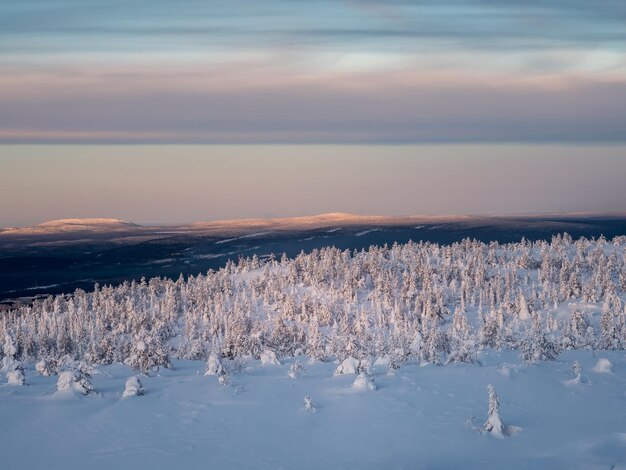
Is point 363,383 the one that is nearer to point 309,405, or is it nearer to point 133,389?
point 309,405

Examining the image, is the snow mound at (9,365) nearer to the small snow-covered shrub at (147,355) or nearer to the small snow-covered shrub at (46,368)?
the small snow-covered shrub at (46,368)

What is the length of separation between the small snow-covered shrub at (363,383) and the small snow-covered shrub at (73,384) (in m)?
11.4

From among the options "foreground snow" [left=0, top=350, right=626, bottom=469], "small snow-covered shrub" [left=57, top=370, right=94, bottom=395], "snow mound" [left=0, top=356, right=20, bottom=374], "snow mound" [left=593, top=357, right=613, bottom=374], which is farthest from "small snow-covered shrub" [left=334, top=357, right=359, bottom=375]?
"snow mound" [left=0, top=356, right=20, bottom=374]

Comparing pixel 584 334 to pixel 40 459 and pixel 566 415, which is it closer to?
pixel 566 415

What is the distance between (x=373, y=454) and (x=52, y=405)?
1303 centimetres

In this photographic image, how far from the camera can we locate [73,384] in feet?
91.1

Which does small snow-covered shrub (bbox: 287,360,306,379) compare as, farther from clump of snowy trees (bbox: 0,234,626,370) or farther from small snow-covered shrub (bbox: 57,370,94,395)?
clump of snowy trees (bbox: 0,234,626,370)

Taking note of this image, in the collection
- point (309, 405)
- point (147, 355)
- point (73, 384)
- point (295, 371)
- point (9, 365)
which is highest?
point (73, 384)

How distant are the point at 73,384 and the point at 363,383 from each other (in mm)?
12497

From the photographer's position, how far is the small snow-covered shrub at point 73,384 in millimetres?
27609

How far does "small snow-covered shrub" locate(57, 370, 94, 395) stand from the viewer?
90.6 feet

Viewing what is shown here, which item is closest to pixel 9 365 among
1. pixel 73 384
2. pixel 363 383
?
pixel 73 384

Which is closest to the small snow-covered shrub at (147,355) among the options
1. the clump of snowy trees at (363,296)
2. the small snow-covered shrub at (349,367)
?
the small snow-covered shrub at (349,367)

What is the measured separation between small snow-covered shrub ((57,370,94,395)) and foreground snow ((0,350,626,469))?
1.13 feet
